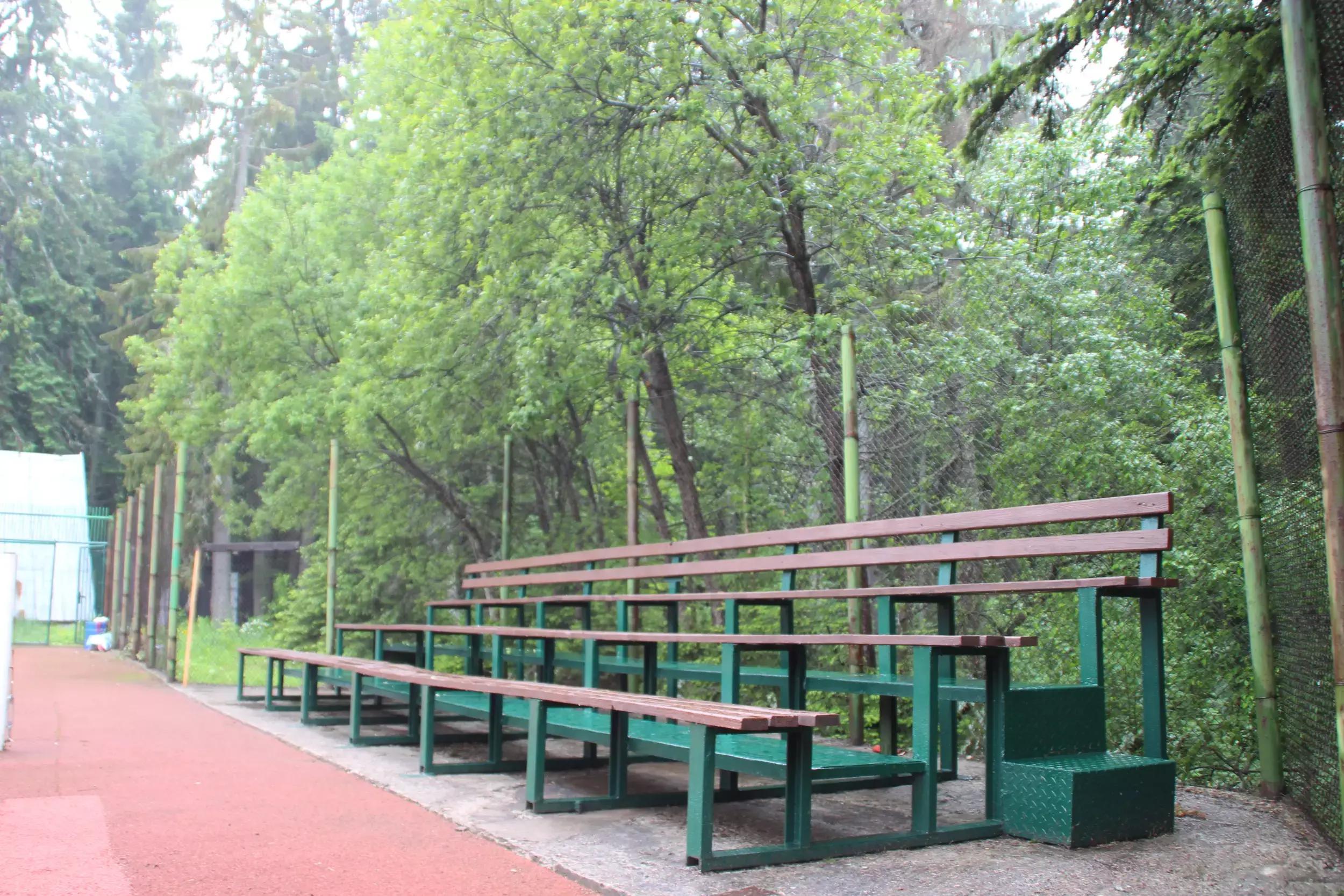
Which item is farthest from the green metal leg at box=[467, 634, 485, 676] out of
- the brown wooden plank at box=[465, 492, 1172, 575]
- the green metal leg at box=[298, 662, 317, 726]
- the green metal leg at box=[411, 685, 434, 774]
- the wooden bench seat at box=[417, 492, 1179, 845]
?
the green metal leg at box=[298, 662, 317, 726]

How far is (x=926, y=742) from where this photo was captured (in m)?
3.92

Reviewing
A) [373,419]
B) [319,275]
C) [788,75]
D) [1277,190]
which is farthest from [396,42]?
[1277,190]

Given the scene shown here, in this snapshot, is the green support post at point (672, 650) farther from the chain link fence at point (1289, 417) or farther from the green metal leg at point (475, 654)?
the chain link fence at point (1289, 417)

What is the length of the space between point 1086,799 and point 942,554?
129 centimetres

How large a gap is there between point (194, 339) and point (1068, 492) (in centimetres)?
1088

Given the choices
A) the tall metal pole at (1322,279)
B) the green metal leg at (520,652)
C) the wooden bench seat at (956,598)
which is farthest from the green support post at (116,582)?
the tall metal pole at (1322,279)

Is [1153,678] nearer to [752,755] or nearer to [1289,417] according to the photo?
[1289,417]

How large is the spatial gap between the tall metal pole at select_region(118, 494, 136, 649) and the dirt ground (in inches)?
469

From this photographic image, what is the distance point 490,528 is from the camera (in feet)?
41.1

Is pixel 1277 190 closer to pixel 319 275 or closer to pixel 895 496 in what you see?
pixel 895 496

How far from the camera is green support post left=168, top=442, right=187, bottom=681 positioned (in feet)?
38.3

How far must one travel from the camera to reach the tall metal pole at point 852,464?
6.42 meters

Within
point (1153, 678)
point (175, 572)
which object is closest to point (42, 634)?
point (175, 572)

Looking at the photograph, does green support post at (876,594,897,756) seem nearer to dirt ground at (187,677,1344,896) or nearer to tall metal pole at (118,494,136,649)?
dirt ground at (187,677,1344,896)
